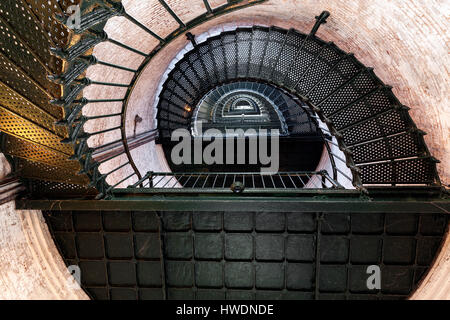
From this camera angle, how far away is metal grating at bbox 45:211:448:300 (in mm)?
3486

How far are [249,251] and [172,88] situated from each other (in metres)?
5.21

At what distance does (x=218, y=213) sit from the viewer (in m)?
3.59

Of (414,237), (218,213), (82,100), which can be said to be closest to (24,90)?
(82,100)

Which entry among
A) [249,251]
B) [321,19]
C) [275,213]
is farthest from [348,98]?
[249,251]

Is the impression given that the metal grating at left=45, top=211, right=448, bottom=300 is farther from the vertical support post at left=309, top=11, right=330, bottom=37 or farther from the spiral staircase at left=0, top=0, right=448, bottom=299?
the vertical support post at left=309, top=11, right=330, bottom=37

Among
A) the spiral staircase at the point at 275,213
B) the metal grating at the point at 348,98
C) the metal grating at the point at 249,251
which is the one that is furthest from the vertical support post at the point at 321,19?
the metal grating at the point at 249,251

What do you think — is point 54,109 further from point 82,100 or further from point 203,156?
point 203,156

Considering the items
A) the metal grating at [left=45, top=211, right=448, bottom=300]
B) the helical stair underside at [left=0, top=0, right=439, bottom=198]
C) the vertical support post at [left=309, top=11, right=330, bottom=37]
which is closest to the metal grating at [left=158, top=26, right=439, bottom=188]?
the helical stair underside at [left=0, top=0, right=439, bottom=198]

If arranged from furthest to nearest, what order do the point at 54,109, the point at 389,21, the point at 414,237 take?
the point at 414,237, the point at 389,21, the point at 54,109

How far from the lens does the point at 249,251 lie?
3.67m

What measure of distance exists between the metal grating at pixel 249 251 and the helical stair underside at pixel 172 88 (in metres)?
0.78

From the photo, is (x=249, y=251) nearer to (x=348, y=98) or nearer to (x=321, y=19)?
(x=348, y=98)

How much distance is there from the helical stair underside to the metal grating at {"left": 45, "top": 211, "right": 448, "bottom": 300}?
30.7 inches

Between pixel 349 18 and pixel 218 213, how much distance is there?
3.65 metres
